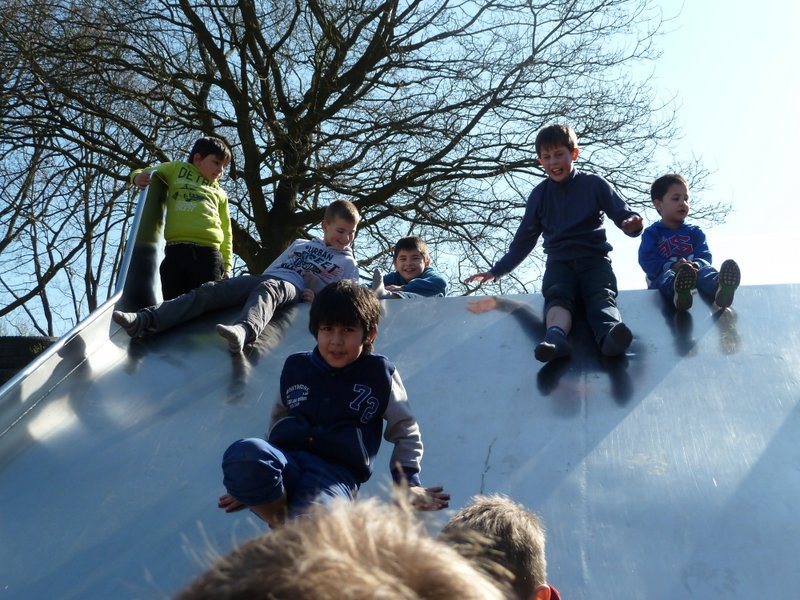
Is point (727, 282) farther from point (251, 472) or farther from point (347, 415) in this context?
point (251, 472)

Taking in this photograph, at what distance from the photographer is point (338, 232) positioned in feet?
17.9

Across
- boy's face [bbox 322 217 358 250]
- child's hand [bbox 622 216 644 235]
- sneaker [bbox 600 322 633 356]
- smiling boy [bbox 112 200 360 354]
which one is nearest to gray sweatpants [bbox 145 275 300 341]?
smiling boy [bbox 112 200 360 354]

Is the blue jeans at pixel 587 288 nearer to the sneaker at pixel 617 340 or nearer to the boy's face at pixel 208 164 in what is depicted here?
the sneaker at pixel 617 340

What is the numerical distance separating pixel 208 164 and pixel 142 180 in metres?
0.45

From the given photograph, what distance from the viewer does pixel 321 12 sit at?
11023 millimetres

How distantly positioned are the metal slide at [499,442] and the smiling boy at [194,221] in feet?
3.13

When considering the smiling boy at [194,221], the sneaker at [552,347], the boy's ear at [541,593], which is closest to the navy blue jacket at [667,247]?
the sneaker at [552,347]

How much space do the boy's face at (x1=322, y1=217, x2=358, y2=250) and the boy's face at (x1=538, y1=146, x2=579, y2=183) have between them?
1.21 metres

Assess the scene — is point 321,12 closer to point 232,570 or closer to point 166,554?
point 166,554

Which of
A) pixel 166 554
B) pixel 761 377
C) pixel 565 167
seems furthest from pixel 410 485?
pixel 565 167

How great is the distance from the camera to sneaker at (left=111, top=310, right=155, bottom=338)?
440cm

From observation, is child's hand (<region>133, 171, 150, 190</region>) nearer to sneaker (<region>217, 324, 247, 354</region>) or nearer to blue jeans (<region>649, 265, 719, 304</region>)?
sneaker (<region>217, 324, 247, 354</region>)

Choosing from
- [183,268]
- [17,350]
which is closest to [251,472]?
[183,268]

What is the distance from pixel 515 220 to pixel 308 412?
365 inches
